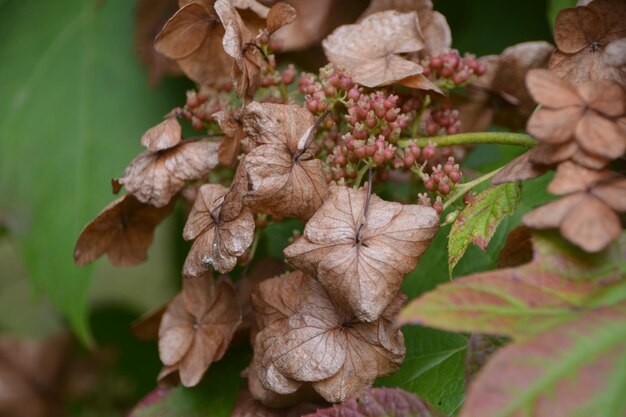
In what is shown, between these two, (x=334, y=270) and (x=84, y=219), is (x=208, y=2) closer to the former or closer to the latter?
(x=334, y=270)

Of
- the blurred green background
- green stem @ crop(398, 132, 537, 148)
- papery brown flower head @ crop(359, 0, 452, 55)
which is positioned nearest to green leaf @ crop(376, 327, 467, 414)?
green stem @ crop(398, 132, 537, 148)

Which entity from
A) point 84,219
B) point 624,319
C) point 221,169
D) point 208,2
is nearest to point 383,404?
point 624,319

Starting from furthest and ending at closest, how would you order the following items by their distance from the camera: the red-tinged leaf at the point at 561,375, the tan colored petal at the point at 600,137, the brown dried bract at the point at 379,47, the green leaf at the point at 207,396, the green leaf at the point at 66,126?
the green leaf at the point at 66,126, the green leaf at the point at 207,396, the brown dried bract at the point at 379,47, the tan colored petal at the point at 600,137, the red-tinged leaf at the point at 561,375

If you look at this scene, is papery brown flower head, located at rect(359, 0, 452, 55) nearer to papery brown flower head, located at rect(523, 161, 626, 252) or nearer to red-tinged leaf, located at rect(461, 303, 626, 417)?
papery brown flower head, located at rect(523, 161, 626, 252)

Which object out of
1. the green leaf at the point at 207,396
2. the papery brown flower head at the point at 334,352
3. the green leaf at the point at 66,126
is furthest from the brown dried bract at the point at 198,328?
the green leaf at the point at 66,126

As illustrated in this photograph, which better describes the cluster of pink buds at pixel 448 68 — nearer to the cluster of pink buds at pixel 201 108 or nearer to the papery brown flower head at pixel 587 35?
the papery brown flower head at pixel 587 35

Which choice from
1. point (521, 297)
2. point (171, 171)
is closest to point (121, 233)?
point (171, 171)

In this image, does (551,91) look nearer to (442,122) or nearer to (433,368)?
(442,122)

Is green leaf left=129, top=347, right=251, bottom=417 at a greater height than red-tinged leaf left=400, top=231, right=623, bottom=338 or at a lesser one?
lesser
